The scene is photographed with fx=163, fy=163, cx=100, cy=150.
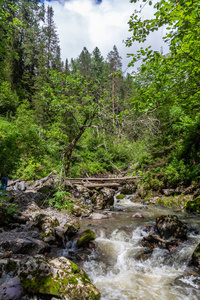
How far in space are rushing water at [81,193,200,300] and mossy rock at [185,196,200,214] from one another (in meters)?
1.62

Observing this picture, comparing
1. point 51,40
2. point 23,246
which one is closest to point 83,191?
point 23,246

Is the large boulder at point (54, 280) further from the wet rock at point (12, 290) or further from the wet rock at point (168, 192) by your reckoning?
the wet rock at point (168, 192)

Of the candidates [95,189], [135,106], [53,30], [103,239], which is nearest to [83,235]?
[103,239]

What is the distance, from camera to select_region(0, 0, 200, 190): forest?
3.96 meters

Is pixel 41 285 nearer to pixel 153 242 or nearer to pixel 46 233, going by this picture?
pixel 46 233

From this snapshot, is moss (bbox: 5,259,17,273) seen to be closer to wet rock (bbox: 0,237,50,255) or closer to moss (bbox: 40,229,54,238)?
wet rock (bbox: 0,237,50,255)

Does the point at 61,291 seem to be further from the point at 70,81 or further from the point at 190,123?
the point at 190,123

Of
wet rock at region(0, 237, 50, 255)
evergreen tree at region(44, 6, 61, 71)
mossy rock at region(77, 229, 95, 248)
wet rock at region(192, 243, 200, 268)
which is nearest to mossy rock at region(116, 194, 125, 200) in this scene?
mossy rock at region(77, 229, 95, 248)

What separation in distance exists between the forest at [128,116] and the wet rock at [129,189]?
5.70 feet

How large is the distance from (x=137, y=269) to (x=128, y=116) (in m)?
4.76

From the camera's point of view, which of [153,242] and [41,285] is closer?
[41,285]

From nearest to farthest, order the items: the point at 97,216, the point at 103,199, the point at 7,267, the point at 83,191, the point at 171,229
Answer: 1. the point at 7,267
2. the point at 171,229
3. the point at 97,216
4. the point at 103,199
5. the point at 83,191

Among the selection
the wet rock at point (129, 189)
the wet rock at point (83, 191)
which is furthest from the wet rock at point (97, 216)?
the wet rock at point (129, 189)

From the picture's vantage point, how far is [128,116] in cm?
574
